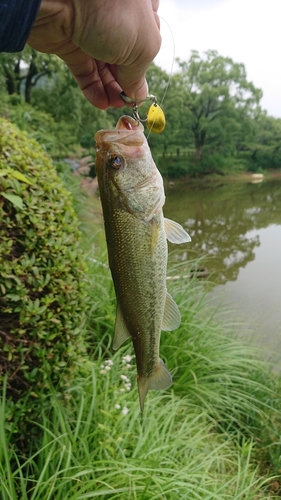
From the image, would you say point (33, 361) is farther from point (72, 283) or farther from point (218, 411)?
point (218, 411)

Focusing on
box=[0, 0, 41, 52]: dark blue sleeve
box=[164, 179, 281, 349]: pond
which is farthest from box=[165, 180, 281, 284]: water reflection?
box=[0, 0, 41, 52]: dark blue sleeve

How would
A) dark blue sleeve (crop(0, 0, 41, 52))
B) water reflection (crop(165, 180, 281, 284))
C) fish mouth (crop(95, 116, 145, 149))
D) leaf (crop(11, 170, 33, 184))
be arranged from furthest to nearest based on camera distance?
water reflection (crop(165, 180, 281, 284)), leaf (crop(11, 170, 33, 184)), fish mouth (crop(95, 116, 145, 149)), dark blue sleeve (crop(0, 0, 41, 52))

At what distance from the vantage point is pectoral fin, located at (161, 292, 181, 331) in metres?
1.71

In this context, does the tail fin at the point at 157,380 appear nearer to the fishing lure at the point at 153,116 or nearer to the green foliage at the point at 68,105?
the fishing lure at the point at 153,116

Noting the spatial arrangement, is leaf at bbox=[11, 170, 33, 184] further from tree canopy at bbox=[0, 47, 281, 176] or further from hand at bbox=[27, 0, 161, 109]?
tree canopy at bbox=[0, 47, 281, 176]

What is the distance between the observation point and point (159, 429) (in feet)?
8.86

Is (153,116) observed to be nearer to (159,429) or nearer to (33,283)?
(33,283)

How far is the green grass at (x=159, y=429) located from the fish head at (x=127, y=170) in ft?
3.95

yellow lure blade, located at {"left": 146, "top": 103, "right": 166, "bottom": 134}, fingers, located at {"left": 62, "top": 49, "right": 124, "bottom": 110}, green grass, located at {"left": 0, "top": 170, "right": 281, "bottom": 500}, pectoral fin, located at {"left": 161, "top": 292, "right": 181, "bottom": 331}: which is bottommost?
green grass, located at {"left": 0, "top": 170, "right": 281, "bottom": 500}

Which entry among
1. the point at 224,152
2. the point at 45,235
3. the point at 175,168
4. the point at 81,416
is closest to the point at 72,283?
the point at 45,235

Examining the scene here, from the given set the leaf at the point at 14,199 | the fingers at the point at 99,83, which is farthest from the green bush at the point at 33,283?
the fingers at the point at 99,83

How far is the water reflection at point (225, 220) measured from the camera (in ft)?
35.1

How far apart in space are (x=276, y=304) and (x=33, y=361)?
19.6ft

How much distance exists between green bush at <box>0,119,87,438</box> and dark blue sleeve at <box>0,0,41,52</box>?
985 mm
